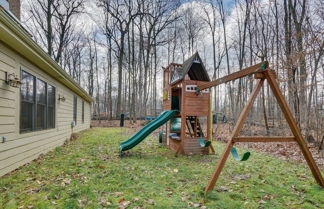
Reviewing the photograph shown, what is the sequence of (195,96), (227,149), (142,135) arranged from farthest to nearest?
1. (195,96)
2. (142,135)
3. (227,149)

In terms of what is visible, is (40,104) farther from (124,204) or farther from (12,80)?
(124,204)

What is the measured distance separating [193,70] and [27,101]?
5.70 metres

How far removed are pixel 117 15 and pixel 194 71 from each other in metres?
14.1

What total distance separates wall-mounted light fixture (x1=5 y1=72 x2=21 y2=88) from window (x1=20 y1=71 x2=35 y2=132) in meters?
0.43

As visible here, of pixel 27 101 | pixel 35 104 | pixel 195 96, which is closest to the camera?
pixel 27 101

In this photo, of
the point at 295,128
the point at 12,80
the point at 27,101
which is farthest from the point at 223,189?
the point at 27,101

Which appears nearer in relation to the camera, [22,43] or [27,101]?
[22,43]

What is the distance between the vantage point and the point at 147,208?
254 centimetres

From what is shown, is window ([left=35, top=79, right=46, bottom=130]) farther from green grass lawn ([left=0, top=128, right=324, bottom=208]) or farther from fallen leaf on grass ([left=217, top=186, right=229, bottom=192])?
fallen leaf on grass ([left=217, top=186, right=229, bottom=192])

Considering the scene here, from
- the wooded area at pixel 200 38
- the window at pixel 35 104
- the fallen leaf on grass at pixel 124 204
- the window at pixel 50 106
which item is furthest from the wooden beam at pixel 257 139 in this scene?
the window at pixel 50 106

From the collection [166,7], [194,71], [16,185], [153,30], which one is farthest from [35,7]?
[16,185]

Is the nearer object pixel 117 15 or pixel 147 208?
pixel 147 208

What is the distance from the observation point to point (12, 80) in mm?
3877

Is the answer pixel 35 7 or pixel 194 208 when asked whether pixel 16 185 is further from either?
pixel 35 7
